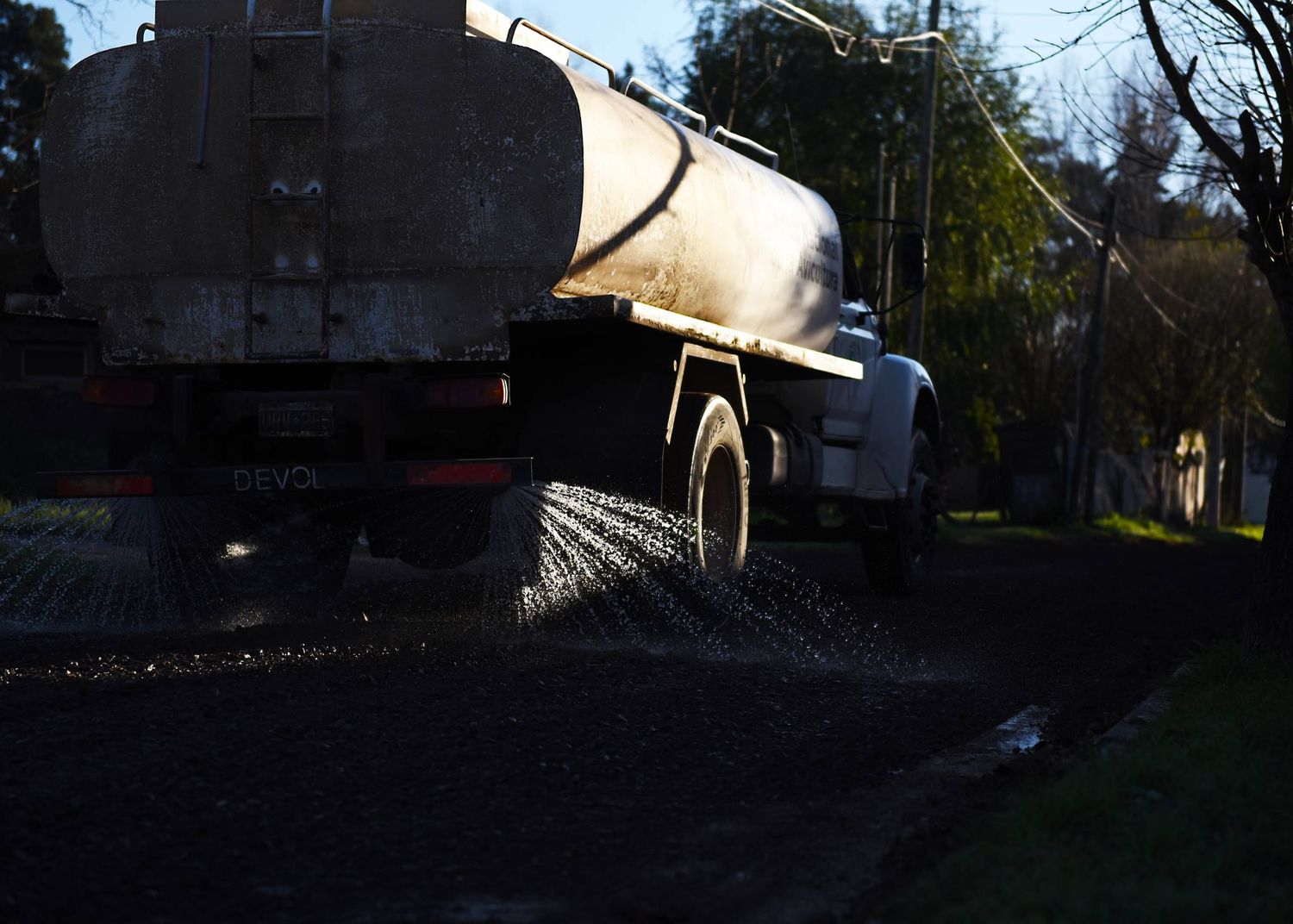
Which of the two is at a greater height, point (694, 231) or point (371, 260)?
point (694, 231)

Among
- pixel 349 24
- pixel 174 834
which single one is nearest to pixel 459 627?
pixel 349 24

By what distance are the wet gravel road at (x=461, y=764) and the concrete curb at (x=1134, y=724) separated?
14 centimetres

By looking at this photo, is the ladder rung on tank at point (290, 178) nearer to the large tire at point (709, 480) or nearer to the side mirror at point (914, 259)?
the large tire at point (709, 480)

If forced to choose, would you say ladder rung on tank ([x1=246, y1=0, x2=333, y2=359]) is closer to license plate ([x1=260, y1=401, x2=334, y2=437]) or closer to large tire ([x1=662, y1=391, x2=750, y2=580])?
license plate ([x1=260, y1=401, x2=334, y2=437])

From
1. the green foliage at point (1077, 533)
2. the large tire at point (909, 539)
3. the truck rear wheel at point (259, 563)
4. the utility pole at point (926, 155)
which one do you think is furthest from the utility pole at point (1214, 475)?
the truck rear wheel at point (259, 563)

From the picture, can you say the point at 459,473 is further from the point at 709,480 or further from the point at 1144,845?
the point at 1144,845

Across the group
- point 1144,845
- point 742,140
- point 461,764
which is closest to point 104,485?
point 461,764

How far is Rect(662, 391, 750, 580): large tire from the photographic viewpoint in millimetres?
8469

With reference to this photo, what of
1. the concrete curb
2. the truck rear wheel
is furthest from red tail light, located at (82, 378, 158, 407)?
the concrete curb

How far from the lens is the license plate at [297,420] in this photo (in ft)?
25.3

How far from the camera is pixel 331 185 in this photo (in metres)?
7.72

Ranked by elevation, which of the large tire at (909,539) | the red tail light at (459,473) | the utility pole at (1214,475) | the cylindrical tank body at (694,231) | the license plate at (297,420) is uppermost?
the cylindrical tank body at (694,231)

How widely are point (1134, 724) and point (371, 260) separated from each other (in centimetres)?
391

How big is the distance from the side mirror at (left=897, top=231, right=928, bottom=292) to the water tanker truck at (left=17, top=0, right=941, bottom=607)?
143 inches
